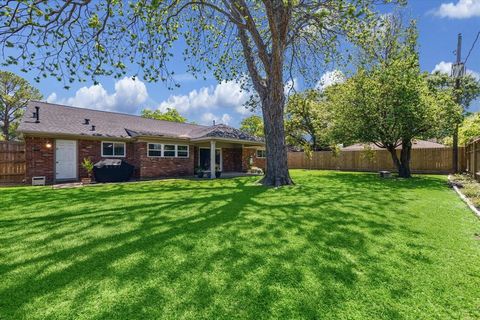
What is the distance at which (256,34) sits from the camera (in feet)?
36.2

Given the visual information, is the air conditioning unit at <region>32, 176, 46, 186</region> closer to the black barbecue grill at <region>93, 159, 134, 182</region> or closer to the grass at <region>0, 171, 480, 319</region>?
the black barbecue grill at <region>93, 159, 134, 182</region>

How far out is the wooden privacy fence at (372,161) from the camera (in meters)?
19.5

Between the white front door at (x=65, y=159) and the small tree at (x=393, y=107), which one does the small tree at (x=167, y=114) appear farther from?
the small tree at (x=393, y=107)

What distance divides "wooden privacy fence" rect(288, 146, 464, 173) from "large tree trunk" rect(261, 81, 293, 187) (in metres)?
10.5

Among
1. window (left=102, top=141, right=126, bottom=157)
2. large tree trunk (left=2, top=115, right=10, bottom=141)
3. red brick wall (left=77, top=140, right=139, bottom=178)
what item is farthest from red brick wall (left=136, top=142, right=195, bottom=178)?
large tree trunk (left=2, top=115, right=10, bottom=141)

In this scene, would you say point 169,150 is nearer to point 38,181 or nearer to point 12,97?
point 38,181

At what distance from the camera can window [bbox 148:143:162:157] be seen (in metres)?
15.8

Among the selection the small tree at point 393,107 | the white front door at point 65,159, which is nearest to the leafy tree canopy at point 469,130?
the small tree at point 393,107

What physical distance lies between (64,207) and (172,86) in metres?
5.50

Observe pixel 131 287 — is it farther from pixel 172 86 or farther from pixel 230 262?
pixel 172 86

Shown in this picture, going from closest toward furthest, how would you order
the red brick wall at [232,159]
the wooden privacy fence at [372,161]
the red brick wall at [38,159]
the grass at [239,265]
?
1. the grass at [239,265]
2. the red brick wall at [38,159]
3. the wooden privacy fence at [372,161]
4. the red brick wall at [232,159]

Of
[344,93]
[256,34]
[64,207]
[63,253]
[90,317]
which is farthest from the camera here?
[344,93]

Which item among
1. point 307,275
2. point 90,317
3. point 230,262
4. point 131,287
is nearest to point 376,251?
point 307,275

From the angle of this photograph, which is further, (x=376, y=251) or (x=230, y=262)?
(x=376, y=251)
